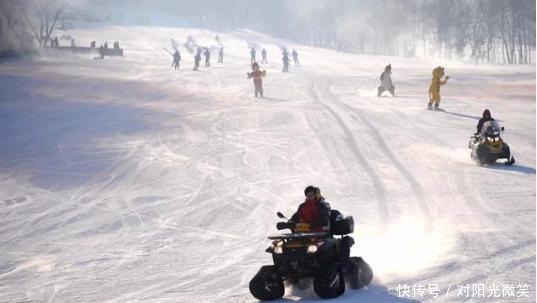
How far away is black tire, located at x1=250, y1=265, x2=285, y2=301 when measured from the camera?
8211 mm

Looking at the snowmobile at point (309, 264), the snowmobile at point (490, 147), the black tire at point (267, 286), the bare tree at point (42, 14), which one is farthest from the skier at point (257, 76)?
the bare tree at point (42, 14)

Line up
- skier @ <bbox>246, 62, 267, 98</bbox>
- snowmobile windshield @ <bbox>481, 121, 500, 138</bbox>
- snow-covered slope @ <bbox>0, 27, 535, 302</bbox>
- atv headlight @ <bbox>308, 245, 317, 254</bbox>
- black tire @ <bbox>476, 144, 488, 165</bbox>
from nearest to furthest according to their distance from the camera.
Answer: atv headlight @ <bbox>308, 245, 317, 254</bbox> → snow-covered slope @ <bbox>0, 27, 535, 302</bbox> → snowmobile windshield @ <bbox>481, 121, 500, 138</bbox> → black tire @ <bbox>476, 144, 488, 165</bbox> → skier @ <bbox>246, 62, 267, 98</bbox>

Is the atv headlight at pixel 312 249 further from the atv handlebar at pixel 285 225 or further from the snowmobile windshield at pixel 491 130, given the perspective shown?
the snowmobile windshield at pixel 491 130

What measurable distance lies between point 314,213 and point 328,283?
3.20ft

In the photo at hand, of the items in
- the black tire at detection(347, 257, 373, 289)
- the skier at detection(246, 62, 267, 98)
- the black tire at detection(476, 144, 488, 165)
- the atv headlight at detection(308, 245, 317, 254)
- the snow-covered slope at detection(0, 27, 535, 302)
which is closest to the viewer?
the atv headlight at detection(308, 245, 317, 254)

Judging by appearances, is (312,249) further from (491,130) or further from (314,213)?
(491,130)

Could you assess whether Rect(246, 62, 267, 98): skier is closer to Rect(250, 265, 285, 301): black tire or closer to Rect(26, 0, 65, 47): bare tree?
Rect(250, 265, 285, 301): black tire

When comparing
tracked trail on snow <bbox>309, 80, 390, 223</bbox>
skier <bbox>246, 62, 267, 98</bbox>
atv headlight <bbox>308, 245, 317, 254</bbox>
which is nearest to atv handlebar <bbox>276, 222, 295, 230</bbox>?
atv headlight <bbox>308, 245, 317, 254</bbox>

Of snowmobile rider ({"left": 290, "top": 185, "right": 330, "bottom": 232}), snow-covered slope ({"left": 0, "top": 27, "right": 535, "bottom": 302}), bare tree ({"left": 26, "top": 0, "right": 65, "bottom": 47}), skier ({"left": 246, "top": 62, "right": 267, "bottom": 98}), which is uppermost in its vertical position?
bare tree ({"left": 26, "top": 0, "right": 65, "bottom": 47})

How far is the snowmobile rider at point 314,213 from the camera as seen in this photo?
8.58 meters

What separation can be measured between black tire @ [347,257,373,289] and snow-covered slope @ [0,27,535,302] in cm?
13

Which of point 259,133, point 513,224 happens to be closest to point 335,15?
point 259,133

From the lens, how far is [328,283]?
7.99 metres

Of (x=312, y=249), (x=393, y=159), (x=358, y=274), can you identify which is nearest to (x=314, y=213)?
(x=312, y=249)
